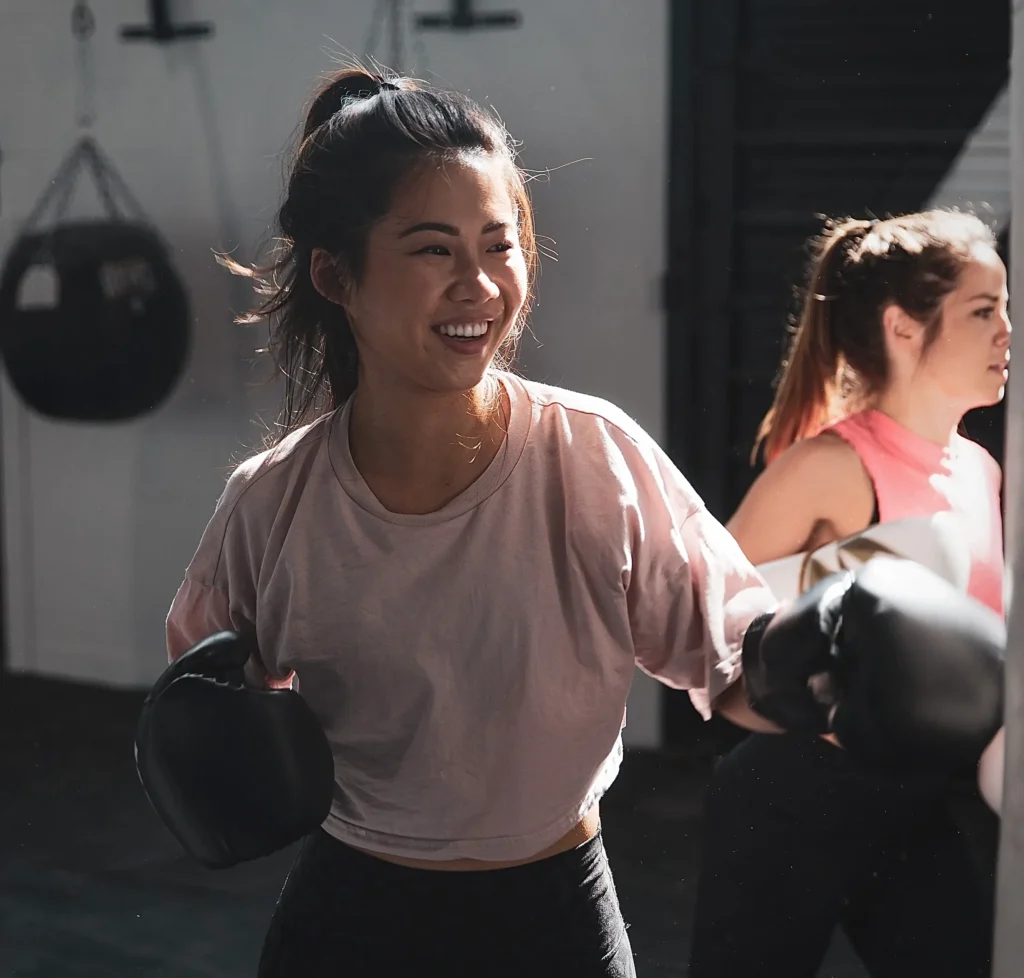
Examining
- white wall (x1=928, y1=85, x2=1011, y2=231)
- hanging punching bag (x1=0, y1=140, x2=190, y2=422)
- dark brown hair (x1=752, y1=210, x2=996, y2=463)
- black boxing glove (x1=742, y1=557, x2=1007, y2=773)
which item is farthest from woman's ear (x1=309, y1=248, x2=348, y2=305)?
hanging punching bag (x1=0, y1=140, x2=190, y2=422)

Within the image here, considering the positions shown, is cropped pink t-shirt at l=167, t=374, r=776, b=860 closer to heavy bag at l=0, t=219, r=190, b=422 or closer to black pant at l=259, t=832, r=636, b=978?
black pant at l=259, t=832, r=636, b=978

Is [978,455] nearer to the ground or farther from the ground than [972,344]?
nearer to the ground

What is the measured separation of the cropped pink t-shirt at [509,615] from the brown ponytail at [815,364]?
0.32 metres

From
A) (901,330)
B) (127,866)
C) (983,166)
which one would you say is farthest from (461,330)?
(127,866)

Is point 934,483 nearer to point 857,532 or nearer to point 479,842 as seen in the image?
point 857,532

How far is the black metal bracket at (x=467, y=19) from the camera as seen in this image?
1.26m

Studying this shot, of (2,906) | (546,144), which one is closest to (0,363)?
(2,906)

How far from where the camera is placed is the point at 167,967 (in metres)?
1.54

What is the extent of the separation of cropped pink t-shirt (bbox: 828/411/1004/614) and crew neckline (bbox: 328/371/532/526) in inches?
13.8

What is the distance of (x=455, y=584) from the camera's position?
2.70 feet

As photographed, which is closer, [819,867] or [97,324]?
[819,867]

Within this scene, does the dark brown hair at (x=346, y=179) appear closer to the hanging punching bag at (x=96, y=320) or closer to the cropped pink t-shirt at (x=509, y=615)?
the cropped pink t-shirt at (x=509, y=615)

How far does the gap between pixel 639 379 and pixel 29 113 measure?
35.3 inches

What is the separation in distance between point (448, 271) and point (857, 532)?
0.46 meters
